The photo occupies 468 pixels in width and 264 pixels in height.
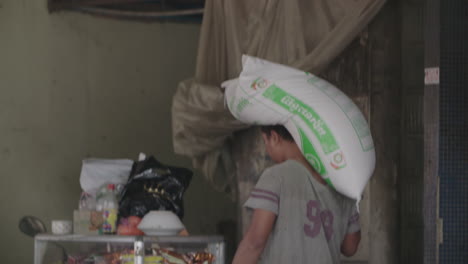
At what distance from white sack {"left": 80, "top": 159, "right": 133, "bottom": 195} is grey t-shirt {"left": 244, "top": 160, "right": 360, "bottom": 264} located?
52.1 inches

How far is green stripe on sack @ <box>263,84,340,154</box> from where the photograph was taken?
108 inches

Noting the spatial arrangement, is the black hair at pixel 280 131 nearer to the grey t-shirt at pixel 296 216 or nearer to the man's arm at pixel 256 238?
the grey t-shirt at pixel 296 216

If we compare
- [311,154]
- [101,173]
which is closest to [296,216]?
[311,154]

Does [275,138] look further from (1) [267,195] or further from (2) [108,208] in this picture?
(2) [108,208]

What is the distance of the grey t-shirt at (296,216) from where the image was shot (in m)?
2.63

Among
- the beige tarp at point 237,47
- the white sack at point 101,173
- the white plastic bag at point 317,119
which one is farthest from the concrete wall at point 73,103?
the white plastic bag at point 317,119

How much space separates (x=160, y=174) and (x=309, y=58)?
0.96m

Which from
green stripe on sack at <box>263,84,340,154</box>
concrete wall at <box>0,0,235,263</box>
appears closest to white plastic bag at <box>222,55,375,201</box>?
green stripe on sack at <box>263,84,340,154</box>

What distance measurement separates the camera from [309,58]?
135 inches

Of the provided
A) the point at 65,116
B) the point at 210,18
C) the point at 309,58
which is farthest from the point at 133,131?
the point at 309,58

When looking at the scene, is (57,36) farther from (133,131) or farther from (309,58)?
(309,58)

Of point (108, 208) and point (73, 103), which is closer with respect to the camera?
point (108, 208)

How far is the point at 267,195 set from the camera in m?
A: 2.62

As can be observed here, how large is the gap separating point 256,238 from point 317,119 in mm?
515
